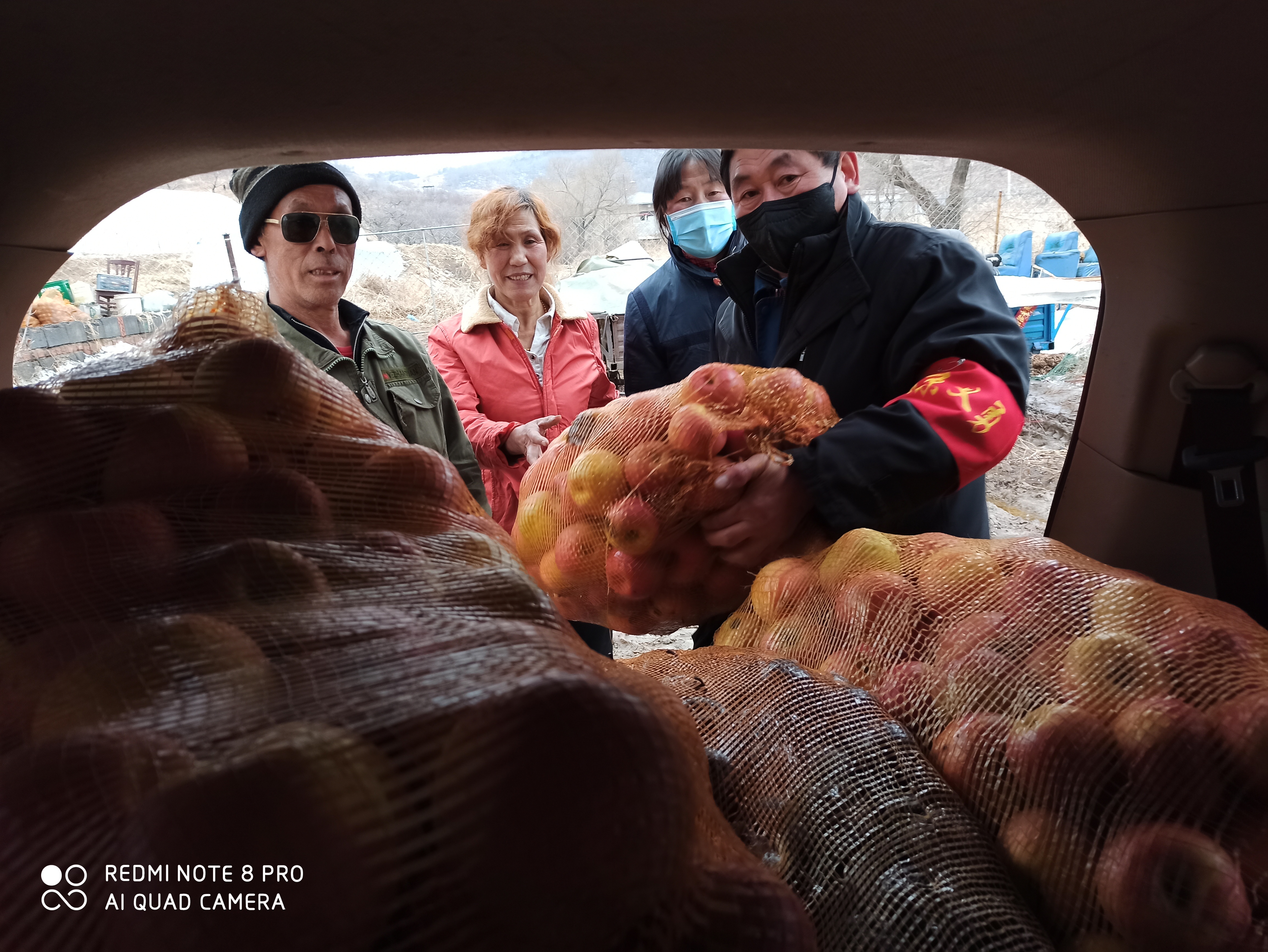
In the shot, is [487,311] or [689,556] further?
[487,311]

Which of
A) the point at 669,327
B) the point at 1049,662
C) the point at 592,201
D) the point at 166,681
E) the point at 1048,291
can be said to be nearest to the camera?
the point at 166,681

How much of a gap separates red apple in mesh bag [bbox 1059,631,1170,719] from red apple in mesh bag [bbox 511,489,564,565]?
2.95ft

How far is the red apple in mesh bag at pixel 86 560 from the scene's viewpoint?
0.64 meters

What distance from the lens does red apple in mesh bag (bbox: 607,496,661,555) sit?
52.4 inches

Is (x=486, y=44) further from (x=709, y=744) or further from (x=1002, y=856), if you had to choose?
(x=1002, y=856)

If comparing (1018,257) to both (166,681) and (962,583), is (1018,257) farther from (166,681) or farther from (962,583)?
(166,681)

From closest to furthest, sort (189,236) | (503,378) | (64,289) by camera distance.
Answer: (503,378) < (64,289) < (189,236)

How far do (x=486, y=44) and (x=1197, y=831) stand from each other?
1.09m

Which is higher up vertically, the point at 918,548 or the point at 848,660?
the point at 918,548

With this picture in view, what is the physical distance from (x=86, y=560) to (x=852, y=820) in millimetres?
745

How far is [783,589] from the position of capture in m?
1.18

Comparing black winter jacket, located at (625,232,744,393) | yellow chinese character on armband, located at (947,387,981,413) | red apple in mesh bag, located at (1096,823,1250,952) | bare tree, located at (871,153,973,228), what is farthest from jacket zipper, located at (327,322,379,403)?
bare tree, located at (871,153,973,228)

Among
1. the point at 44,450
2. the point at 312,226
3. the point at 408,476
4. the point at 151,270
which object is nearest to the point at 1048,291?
the point at 312,226

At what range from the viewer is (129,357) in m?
0.89
